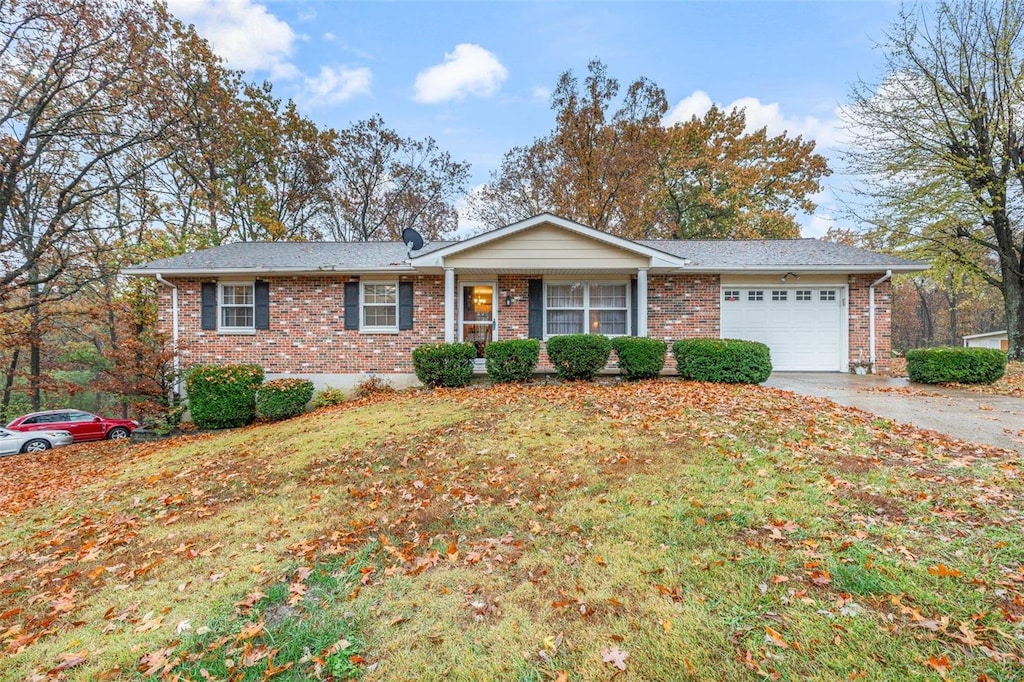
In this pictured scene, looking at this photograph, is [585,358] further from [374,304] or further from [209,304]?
[209,304]

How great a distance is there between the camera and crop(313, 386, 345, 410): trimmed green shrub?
1052 centimetres

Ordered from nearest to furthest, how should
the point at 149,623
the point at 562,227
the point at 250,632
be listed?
the point at 250,632 < the point at 149,623 < the point at 562,227

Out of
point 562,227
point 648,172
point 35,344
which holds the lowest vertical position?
point 35,344

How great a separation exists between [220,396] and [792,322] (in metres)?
14.4

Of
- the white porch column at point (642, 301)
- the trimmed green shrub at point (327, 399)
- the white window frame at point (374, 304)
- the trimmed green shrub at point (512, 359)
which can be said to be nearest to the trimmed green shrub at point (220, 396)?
the trimmed green shrub at point (327, 399)

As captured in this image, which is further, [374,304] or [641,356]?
[374,304]

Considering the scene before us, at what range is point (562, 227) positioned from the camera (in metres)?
10.2

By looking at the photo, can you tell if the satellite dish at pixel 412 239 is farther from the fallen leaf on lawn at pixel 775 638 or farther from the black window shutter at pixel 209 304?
the fallen leaf on lawn at pixel 775 638

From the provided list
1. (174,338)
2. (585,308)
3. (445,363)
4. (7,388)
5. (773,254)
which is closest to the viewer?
(445,363)

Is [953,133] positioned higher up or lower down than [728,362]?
higher up

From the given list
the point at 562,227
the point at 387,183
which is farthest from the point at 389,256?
the point at 387,183

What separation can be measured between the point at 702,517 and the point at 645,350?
20.9ft

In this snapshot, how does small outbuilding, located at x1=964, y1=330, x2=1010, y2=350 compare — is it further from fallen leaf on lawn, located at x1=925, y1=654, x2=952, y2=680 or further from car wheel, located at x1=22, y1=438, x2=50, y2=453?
car wheel, located at x1=22, y1=438, x2=50, y2=453

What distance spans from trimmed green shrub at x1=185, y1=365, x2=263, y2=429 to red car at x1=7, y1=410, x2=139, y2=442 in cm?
609
